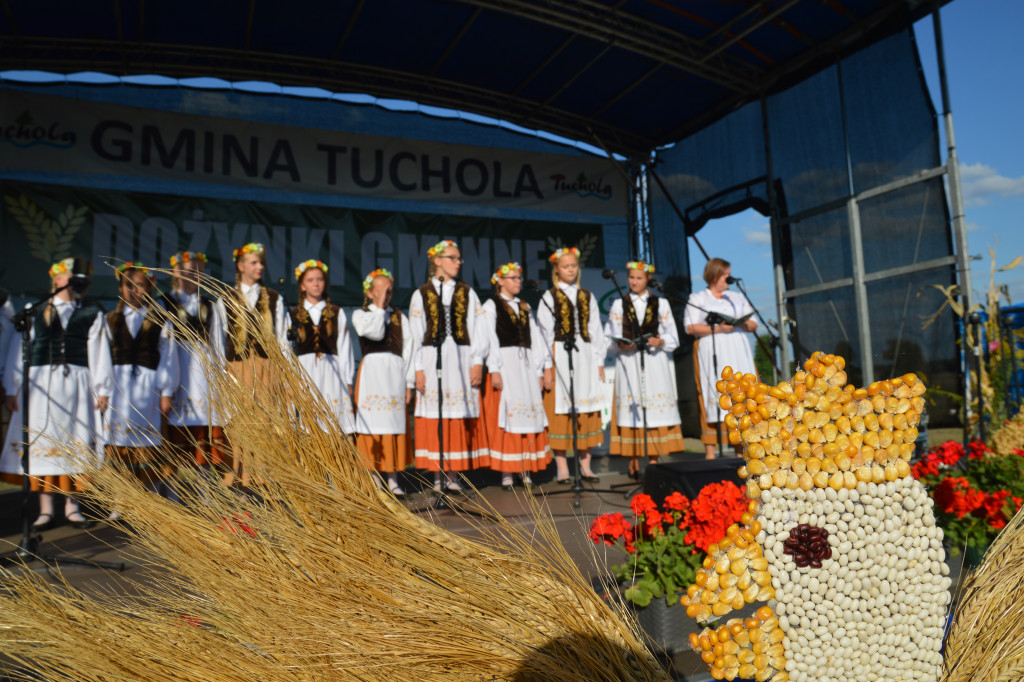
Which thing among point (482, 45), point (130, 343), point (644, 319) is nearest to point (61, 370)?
point (130, 343)

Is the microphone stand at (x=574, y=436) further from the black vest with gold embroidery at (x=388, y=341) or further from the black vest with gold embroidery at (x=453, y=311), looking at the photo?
the black vest with gold embroidery at (x=388, y=341)

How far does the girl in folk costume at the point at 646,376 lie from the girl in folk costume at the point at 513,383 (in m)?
0.65

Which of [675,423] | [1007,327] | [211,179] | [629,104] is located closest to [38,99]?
[211,179]

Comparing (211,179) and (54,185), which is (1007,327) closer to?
(211,179)

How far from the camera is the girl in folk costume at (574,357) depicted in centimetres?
552

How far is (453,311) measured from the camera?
5301mm

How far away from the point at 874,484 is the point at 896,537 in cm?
6

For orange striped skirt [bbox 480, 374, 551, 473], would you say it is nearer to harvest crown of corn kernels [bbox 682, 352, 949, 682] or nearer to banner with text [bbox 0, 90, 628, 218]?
banner with text [bbox 0, 90, 628, 218]

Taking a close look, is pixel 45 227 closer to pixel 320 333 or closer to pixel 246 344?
pixel 320 333

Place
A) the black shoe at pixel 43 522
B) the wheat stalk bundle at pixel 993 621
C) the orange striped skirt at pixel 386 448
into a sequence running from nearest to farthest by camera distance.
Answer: the wheat stalk bundle at pixel 993 621, the black shoe at pixel 43 522, the orange striped skirt at pixel 386 448

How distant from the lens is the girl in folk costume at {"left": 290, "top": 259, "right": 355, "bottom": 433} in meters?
4.96

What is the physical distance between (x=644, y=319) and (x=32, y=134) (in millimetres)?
5993

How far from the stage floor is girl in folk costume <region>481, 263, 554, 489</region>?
1.11 feet

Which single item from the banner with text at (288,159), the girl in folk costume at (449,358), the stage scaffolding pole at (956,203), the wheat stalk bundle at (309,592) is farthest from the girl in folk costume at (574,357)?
the wheat stalk bundle at (309,592)
